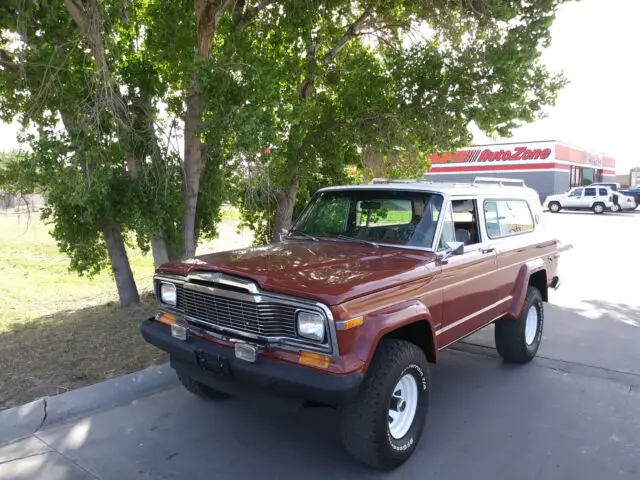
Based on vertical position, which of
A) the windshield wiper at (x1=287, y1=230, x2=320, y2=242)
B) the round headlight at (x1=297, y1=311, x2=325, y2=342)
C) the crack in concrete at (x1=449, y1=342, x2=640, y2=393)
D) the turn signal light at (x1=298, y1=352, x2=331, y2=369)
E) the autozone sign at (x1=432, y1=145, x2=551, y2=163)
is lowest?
the crack in concrete at (x1=449, y1=342, x2=640, y2=393)

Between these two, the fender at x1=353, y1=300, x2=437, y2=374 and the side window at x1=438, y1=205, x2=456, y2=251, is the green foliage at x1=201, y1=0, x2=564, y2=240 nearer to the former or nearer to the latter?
the side window at x1=438, y1=205, x2=456, y2=251

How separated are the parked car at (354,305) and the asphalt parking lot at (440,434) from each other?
1.12 feet

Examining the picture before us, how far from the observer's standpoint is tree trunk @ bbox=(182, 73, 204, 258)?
6.71 meters

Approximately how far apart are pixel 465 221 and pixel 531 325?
1925 millimetres

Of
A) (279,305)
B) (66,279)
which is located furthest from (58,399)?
(66,279)

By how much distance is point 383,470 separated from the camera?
3492 millimetres

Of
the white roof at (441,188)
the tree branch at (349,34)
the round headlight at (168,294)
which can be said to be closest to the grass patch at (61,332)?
the round headlight at (168,294)

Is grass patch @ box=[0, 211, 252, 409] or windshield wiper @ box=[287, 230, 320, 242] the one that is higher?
windshield wiper @ box=[287, 230, 320, 242]

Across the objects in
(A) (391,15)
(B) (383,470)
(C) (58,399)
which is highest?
(A) (391,15)

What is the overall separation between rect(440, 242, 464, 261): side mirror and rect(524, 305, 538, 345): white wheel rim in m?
2.04

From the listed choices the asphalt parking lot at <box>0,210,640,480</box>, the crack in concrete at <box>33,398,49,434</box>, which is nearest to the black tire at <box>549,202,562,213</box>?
the asphalt parking lot at <box>0,210,640,480</box>

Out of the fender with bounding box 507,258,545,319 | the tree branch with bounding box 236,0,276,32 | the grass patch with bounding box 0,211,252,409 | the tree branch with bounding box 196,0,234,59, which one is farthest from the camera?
the tree branch with bounding box 236,0,276,32

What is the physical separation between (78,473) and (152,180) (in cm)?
402

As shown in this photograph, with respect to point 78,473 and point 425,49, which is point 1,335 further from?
point 425,49
